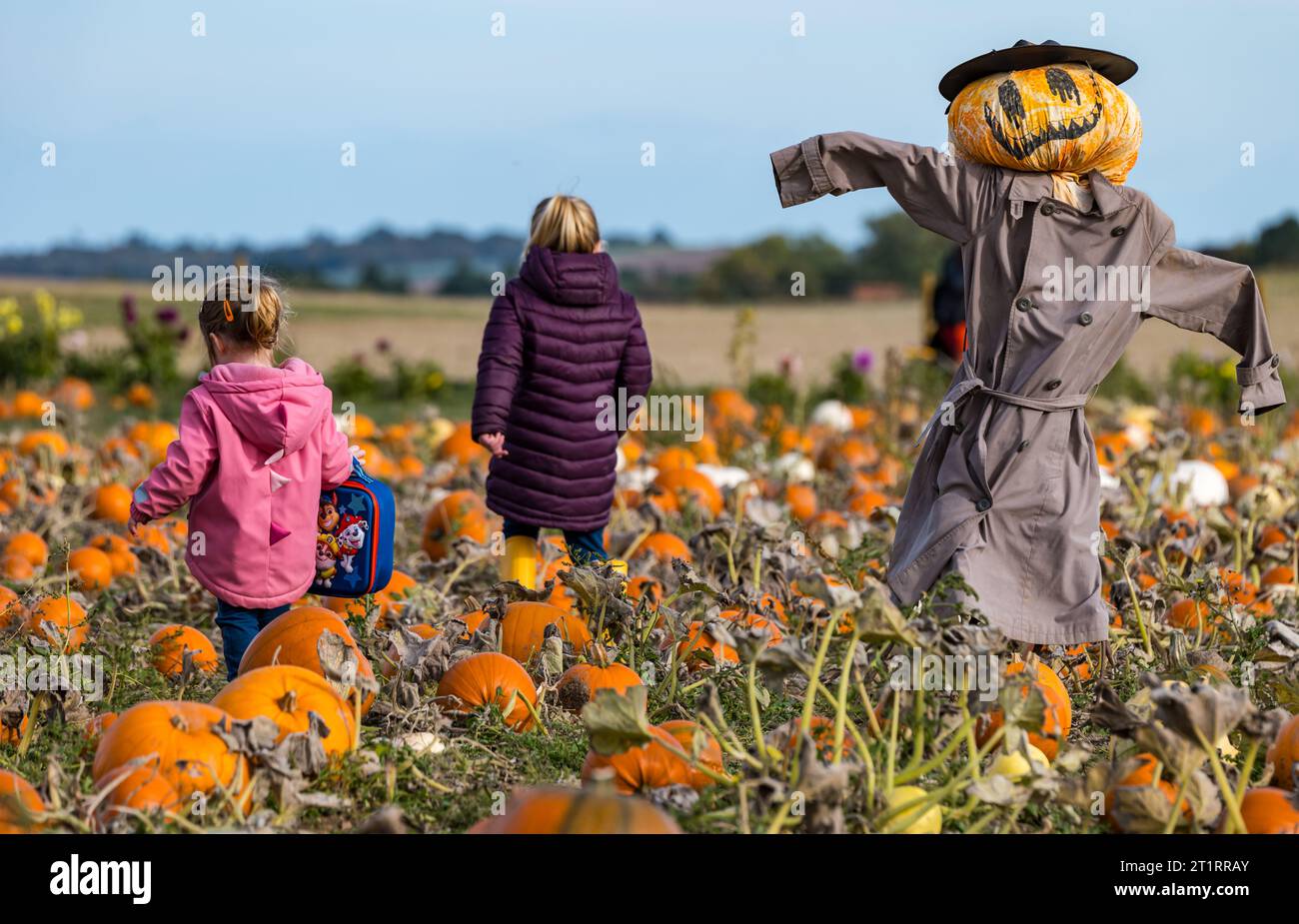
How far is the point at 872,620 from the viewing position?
2.94 m

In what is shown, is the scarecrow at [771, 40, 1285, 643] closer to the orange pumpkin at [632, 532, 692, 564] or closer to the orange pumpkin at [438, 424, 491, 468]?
the orange pumpkin at [632, 532, 692, 564]

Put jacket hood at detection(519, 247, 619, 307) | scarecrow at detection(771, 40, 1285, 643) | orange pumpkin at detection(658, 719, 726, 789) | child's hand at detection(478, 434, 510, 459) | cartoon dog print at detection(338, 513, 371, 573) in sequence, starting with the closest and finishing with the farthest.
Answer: orange pumpkin at detection(658, 719, 726, 789) < scarecrow at detection(771, 40, 1285, 643) < cartoon dog print at detection(338, 513, 371, 573) < child's hand at detection(478, 434, 510, 459) < jacket hood at detection(519, 247, 619, 307)

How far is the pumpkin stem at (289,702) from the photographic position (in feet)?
10.5

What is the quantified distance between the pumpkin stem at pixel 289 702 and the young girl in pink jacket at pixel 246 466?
883 mm

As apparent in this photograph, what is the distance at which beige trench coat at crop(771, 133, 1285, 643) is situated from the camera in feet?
13.4

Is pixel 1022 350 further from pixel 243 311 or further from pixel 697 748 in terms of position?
pixel 243 311

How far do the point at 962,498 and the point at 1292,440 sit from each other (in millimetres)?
5294

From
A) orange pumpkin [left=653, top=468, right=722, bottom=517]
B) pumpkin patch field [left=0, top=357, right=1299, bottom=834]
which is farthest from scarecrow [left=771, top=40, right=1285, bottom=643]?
orange pumpkin [left=653, top=468, right=722, bottom=517]

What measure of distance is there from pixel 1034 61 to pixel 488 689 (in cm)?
218

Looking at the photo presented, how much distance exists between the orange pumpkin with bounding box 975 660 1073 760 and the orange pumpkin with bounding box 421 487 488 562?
2.74 metres

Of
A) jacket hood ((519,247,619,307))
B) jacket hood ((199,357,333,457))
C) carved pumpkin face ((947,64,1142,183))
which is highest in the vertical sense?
carved pumpkin face ((947,64,1142,183))

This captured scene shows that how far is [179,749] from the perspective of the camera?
2984 mm
